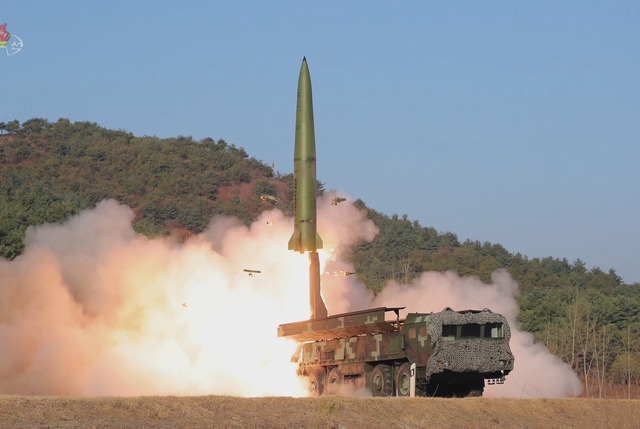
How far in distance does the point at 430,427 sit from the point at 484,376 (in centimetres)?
618

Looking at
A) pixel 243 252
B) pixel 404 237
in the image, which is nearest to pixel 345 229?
pixel 243 252

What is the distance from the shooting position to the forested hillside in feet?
177

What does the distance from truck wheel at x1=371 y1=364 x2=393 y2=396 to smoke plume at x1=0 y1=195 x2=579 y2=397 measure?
16.7 ft

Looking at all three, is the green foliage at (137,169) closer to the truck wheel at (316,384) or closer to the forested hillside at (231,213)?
the forested hillside at (231,213)

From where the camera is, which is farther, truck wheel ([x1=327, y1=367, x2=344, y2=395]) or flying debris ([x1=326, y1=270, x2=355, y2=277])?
flying debris ([x1=326, y1=270, x2=355, y2=277])

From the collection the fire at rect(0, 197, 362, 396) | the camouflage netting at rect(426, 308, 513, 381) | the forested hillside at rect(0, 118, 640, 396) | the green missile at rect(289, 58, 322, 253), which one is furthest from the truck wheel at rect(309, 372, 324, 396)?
the forested hillside at rect(0, 118, 640, 396)

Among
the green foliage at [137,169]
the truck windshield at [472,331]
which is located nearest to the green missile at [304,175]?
the truck windshield at [472,331]

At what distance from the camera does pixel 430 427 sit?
25.4m

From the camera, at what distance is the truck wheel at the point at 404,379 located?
103 ft

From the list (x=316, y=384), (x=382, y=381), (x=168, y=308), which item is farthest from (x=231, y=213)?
(x=382, y=381)

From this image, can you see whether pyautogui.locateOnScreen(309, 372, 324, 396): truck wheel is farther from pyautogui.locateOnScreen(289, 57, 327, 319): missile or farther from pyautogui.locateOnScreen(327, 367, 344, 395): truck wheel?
pyautogui.locateOnScreen(289, 57, 327, 319): missile

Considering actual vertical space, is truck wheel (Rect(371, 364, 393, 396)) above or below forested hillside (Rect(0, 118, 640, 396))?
below

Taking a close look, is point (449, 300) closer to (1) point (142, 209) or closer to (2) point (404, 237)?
(2) point (404, 237)

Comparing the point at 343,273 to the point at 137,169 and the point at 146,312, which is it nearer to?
the point at 146,312
